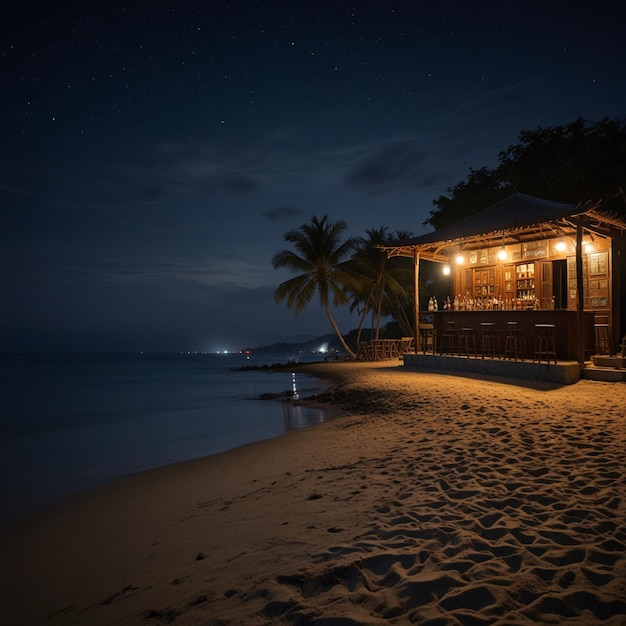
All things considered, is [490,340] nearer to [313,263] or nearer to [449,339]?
[449,339]

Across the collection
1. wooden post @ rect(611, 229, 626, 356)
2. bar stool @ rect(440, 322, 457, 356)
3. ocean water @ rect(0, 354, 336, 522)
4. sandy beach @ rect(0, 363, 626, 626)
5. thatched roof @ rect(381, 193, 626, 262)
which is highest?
thatched roof @ rect(381, 193, 626, 262)

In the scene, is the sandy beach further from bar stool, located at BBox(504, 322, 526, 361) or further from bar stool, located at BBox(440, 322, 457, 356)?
bar stool, located at BBox(440, 322, 457, 356)

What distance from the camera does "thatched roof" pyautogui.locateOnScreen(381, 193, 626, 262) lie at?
10.8 m

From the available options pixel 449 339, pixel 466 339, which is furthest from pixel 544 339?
pixel 449 339

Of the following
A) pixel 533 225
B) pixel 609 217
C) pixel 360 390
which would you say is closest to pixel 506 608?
pixel 360 390

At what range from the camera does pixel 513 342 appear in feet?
40.1

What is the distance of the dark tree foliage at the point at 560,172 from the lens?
16.5 m

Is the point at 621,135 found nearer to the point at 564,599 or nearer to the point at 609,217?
the point at 609,217

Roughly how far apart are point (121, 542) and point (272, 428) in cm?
605

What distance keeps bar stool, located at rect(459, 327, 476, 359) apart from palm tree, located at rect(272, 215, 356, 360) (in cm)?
928

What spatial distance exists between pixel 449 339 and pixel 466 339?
1099 millimetres

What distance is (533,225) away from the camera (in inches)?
441

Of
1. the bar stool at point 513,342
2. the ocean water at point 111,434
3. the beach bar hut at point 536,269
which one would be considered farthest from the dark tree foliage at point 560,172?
the ocean water at point 111,434

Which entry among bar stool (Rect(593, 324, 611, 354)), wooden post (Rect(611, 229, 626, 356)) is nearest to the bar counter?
bar stool (Rect(593, 324, 611, 354))
